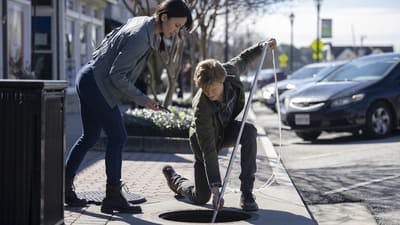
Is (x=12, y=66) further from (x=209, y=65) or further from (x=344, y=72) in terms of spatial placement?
(x=209, y=65)

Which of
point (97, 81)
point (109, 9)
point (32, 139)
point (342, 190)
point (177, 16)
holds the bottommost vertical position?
point (342, 190)

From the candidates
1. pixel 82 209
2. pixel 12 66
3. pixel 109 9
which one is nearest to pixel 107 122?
pixel 82 209

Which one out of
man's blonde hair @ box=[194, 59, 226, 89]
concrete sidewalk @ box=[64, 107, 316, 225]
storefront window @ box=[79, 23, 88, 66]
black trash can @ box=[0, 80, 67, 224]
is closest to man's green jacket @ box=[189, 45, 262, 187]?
man's blonde hair @ box=[194, 59, 226, 89]

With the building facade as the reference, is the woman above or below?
below

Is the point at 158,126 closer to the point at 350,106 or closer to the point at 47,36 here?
the point at 350,106

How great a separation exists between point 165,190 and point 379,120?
638cm

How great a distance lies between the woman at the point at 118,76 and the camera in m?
5.73

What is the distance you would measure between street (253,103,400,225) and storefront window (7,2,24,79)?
5.18 metres

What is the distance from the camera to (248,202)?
6.28 meters

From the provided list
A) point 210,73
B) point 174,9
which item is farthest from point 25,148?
point 174,9

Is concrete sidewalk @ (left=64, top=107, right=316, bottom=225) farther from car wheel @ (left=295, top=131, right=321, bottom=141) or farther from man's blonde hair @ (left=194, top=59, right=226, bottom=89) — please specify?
car wheel @ (left=295, top=131, right=321, bottom=141)

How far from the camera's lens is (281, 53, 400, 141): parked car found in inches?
494

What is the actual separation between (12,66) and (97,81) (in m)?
8.63

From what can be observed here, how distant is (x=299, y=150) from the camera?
38.9ft
